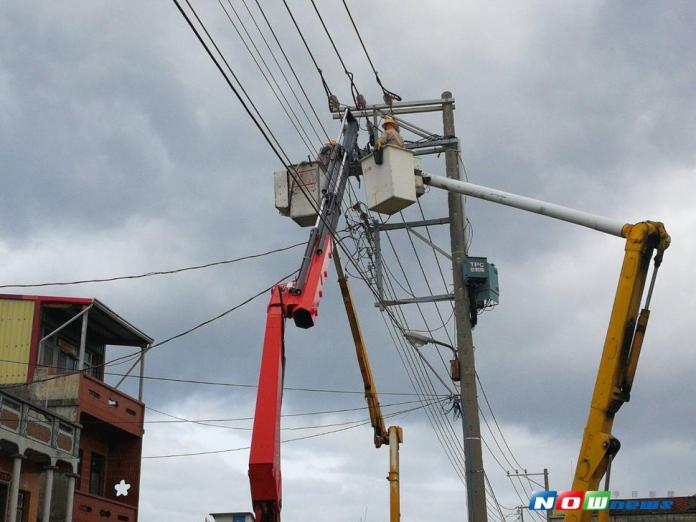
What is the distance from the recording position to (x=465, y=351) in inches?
843

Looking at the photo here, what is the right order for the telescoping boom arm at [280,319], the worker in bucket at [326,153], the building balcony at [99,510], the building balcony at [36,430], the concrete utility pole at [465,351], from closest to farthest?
the telescoping boom arm at [280,319] → the worker in bucket at [326,153] → the concrete utility pole at [465,351] → the building balcony at [36,430] → the building balcony at [99,510]

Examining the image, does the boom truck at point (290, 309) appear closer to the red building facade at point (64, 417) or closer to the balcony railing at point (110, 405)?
the red building facade at point (64, 417)

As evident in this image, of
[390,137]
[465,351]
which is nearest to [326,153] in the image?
[390,137]

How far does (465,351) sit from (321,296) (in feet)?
18.4

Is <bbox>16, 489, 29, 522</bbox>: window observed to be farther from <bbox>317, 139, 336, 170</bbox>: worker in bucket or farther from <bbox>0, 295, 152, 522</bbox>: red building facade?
<bbox>317, 139, 336, 170</bbox>: worker in bucket

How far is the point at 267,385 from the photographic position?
48.6 ft

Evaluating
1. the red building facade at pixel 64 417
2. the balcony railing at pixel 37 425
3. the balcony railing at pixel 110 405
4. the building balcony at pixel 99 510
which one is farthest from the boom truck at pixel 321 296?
the building balcony at pixel 99 510

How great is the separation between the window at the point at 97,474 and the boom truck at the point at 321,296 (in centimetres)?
2031

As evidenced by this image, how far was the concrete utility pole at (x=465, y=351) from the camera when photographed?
20.0 metres

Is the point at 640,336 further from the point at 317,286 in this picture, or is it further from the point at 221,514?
the point at 221,514

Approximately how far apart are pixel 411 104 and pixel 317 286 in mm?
8253

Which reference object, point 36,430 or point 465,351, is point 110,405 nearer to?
point 36,430

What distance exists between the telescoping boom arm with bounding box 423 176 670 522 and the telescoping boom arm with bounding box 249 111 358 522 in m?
4.30

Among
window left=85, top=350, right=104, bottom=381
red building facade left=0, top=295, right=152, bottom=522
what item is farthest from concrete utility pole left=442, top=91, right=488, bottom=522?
window left=85, top=350, right=104, bottom=381
